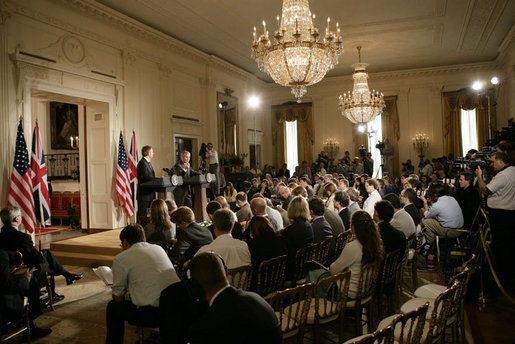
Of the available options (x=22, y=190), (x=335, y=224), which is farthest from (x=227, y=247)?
(x=22, y=190)

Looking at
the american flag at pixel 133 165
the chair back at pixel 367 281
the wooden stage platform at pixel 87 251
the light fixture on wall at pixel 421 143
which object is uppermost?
the light fixture on wall at pixel 421 143

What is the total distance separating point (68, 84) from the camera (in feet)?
26.2

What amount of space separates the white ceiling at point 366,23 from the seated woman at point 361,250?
7.13m

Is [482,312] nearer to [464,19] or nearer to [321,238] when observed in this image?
[321,238]

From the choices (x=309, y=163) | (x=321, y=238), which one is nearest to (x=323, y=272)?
(x=321, y=238)

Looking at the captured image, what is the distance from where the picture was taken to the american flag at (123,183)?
A: 9094 mm

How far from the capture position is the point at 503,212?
13.9 ft

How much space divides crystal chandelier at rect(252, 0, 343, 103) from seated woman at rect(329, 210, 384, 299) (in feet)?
10.6

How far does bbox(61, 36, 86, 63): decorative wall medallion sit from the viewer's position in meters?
7.96

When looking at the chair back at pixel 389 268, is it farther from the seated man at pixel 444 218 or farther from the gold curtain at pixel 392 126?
the gold curtain at pixel 392 126

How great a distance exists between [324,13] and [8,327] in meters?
9.19

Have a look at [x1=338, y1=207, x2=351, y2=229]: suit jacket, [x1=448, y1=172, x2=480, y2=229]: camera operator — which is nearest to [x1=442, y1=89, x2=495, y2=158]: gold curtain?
[x1=448, y1=172, x2=480, y2=229]: camera operator

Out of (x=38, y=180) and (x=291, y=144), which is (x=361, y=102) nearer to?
(x=291, y=144)

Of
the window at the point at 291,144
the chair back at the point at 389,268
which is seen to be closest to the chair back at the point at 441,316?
the chair back at the point at 389,268
